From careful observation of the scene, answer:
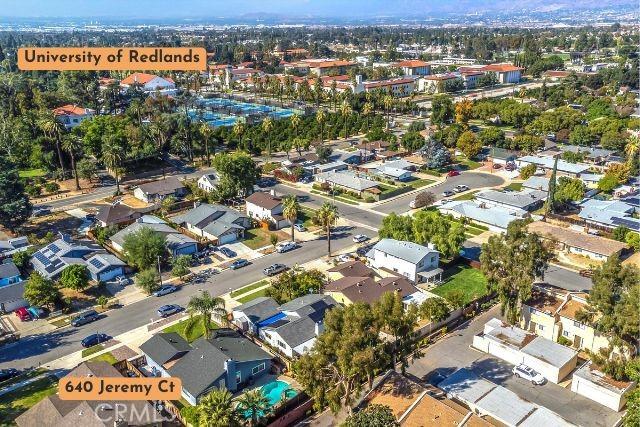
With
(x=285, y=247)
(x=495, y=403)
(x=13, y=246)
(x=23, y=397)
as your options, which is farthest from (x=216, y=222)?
(x=495, y=403)

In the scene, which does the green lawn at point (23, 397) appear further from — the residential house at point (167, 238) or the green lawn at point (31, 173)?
the green lawn at point (31, 173)

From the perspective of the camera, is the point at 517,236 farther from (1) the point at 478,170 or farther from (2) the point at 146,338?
(1) the point at 478,170

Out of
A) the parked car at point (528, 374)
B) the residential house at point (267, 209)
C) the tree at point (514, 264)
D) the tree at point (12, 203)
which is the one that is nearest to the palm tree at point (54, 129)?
the tree at point (12, 203)

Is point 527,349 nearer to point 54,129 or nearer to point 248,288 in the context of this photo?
point 248,288

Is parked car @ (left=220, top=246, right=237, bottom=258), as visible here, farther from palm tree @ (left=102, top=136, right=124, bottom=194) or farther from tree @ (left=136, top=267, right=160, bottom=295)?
palm tree @ (left=102, top=136, right=124, bottom=194)

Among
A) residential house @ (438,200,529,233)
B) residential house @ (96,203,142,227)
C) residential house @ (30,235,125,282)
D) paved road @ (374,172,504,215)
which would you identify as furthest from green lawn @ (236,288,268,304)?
residential house @ (438,200,529,233)
